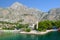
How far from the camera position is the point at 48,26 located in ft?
329

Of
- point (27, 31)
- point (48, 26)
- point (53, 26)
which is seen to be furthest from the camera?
point (53, 26)

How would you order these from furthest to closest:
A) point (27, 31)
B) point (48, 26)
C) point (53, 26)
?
point (53, 26) → point (48, 26) → point (27, 31)

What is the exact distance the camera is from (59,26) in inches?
4136

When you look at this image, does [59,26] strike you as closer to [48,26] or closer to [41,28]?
[48,26]

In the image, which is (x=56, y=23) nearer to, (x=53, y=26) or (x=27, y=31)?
(x=53, y=26)

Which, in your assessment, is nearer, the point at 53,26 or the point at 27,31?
the point at 27,31

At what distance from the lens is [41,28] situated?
8581 cm

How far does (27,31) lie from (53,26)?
3132 centimetres

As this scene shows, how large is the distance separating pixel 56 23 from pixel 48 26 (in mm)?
12225

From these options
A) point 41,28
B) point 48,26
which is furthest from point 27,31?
point 48,26

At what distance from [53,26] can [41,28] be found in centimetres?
2552

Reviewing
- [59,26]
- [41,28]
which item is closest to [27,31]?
[41,28]

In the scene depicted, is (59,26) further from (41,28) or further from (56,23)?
(41,28)

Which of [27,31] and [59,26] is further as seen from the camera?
[59,26]
